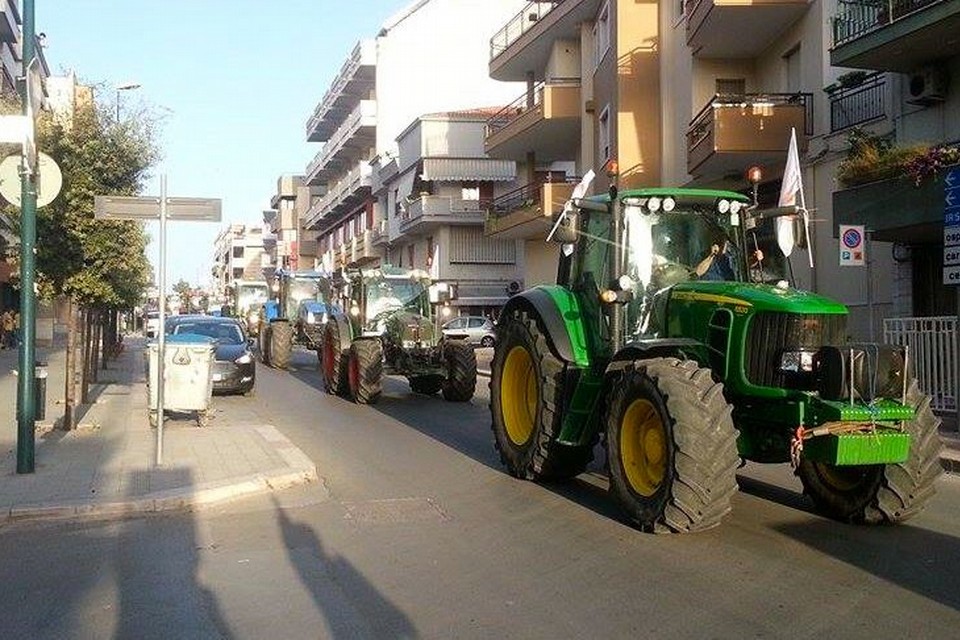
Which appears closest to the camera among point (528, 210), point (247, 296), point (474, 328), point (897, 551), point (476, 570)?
point (476, 570)

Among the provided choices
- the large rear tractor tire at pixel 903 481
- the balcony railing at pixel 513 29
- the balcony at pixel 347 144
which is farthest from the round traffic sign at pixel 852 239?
the balcony at pixel 347 144

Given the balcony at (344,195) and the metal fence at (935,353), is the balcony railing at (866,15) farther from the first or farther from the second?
the balcony at (344,195)

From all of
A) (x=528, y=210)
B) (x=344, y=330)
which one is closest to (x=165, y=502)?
(x=344, y=330)

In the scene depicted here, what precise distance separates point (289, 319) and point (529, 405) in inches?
852

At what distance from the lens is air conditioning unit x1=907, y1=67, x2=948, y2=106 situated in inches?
649

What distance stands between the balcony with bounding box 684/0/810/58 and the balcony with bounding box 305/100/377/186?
1239 inches

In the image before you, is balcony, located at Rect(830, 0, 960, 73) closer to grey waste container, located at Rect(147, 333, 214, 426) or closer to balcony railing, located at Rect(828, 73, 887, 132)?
balcony railing, located at Rect(828, 73, 887, 132)

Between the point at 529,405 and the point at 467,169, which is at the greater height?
the point at 467,169

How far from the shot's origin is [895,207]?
14.8m

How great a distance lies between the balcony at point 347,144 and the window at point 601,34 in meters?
24.5

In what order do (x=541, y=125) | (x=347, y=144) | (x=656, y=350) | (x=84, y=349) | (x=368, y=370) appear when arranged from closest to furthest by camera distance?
(x=656, y=350) < (x=84, y=349) < (x=368, y=370) < (x=541, y=125) < (x=347, y=144)

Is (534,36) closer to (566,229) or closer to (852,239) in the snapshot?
(852,239)

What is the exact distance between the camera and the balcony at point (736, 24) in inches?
767

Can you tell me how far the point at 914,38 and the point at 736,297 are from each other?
33.0 ft
